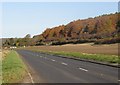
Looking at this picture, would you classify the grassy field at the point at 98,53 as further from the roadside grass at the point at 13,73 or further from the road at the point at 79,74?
the roadside grass at the point at 13,73

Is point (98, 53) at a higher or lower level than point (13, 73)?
higher

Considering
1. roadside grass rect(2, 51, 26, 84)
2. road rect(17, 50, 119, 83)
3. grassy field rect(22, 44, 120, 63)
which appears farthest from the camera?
grassy field rect(22, 44, 120, 63)

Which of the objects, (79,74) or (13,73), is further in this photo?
(13,73)

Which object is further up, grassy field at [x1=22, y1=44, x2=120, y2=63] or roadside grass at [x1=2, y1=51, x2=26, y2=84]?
grassy field at [x1=22, y1=44, x2=120, y2=63]

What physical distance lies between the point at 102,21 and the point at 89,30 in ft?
31.6

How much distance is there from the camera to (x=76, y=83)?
55.6 feet

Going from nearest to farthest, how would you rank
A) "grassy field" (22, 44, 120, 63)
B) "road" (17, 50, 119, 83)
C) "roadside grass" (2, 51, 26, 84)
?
"road" (17, 50, 119, 83) < "roadside grass" (2, 51, 26, 84) < "grassy field" (22, 44, 120, 63)

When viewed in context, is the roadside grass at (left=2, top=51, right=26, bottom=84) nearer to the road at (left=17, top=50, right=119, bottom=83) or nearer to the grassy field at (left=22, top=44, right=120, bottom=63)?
the road at (left=17, top=50, right=119, bottom=83)

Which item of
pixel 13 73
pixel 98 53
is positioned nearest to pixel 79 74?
pixel 13 73

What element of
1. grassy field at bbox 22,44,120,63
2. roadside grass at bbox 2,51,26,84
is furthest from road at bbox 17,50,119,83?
grassy field at bbox 22,44,120,63

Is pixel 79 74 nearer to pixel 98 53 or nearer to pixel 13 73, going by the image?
pixel 13 73

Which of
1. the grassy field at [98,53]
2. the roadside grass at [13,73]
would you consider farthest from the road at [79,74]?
the grassy field at [98,53]

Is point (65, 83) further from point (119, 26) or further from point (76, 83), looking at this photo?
point (119, 26)

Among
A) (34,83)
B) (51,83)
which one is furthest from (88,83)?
(34,83)
